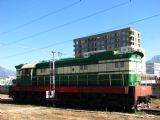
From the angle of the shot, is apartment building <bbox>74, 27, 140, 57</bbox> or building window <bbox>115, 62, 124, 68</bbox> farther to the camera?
apartment building <bbox>74, 27, 140, 57</bbox>

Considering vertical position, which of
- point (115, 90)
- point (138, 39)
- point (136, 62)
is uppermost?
point (138, 39)

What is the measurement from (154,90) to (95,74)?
19218 mm

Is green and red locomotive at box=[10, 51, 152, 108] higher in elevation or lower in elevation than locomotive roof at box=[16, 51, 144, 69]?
lower

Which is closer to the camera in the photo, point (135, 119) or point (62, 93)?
point (135, 119)

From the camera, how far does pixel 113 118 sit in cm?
1773

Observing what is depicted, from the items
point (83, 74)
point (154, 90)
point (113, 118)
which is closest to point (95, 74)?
point (83, 74)

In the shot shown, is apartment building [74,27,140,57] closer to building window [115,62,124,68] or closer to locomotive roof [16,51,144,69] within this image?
locomotive roof [16,51,144,69]

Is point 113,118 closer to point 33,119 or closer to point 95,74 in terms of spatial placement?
point 33,119

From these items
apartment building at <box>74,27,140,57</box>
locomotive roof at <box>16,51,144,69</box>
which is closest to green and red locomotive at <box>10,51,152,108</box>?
locomotive roof at <box>16,51,144,69</box>

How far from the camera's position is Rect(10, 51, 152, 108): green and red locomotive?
2189 centimetres

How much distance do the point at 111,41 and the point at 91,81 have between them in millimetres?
117287

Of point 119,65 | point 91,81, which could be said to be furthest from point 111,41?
point 119,65

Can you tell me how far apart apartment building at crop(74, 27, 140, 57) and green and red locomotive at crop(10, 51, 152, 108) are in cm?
10297

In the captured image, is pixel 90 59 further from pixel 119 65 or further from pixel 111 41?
pixel 111 41
